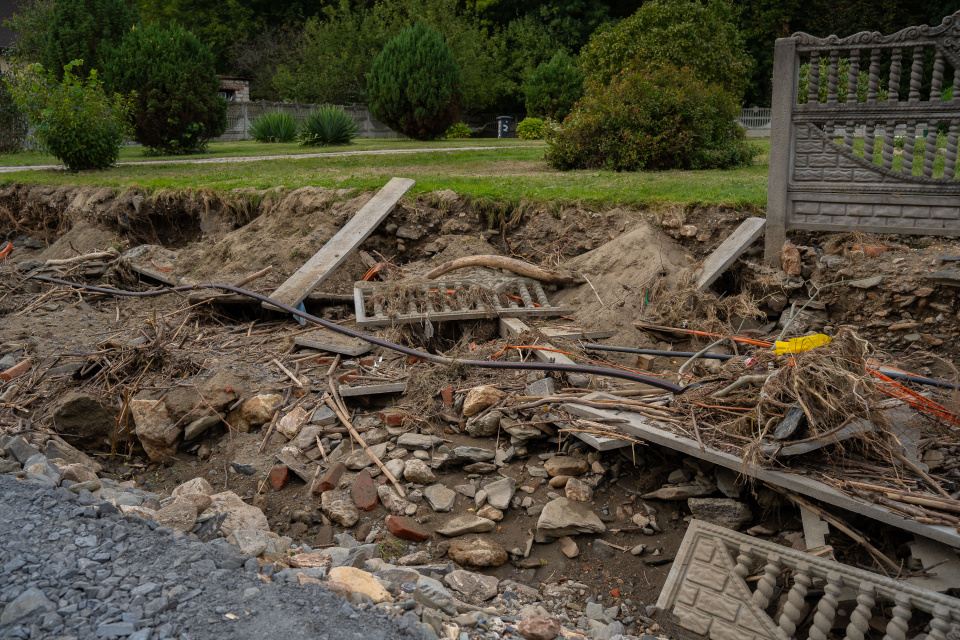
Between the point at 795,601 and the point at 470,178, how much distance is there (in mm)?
7314

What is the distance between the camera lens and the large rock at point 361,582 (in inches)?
114

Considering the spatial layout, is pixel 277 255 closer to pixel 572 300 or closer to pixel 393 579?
pixel 572 300

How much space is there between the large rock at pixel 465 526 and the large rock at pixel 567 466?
1.60ft

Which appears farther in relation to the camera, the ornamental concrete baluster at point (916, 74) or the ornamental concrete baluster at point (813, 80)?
the ornamental concrete baluster at point (813, 80)

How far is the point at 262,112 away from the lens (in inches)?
973

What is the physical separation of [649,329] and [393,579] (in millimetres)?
3359

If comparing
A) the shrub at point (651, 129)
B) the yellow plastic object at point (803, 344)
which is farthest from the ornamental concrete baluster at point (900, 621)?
the shrub at point (651, 129)

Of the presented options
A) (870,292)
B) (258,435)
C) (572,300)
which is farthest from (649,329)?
(258,435)

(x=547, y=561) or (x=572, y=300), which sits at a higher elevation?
(x=572, y=300)

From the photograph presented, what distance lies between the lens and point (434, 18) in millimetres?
28375

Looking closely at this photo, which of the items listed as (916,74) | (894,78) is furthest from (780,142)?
(916,74)

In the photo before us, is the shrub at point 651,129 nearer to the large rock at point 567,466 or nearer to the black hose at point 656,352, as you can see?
the black hose at point 656,352

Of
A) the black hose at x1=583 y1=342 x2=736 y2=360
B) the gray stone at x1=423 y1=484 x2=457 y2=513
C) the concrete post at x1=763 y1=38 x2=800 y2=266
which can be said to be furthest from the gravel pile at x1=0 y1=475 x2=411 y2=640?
the concrete post at x1=763 y1=38 x2=800 y2=266

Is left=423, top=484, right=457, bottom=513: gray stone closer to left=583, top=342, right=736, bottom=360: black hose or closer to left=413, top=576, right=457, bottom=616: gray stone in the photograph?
left=413, top=576, right=457, bottom=616: gray stone
